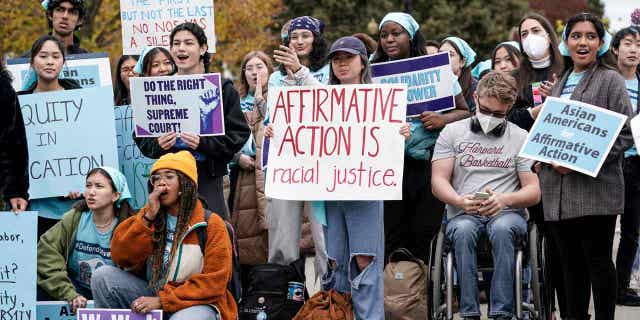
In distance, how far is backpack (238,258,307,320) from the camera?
23.9 ft

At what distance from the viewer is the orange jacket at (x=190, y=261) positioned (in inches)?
252

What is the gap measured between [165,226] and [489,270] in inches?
77.4

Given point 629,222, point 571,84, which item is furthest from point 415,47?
point 629,222

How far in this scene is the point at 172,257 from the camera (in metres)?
6.53

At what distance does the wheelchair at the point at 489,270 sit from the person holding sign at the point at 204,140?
4.72 ft

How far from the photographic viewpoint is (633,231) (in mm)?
8844

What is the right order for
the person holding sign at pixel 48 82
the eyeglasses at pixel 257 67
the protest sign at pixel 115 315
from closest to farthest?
1. the protest sign at pixel 115 315
2. the person holding sign at pixel 48 82
3. the eyeglasses at pixel 257 67

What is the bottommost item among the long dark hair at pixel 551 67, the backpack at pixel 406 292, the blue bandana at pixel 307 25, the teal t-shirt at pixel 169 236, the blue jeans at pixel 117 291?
the backpack at pixel 406 292

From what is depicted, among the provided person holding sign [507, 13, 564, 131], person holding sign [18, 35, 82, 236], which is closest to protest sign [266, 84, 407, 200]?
person holding sign [507, 13, 564, 131]

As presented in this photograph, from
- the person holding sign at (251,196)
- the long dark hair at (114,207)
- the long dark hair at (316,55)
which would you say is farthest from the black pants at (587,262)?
the long dark hair at (114,207)

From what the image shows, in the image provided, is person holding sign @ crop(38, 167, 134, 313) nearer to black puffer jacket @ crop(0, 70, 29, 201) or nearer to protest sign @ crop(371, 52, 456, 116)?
black puffer jacket @ crop(0, 70, 29, 201)

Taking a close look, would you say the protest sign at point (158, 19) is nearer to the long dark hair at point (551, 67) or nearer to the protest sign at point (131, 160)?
the protest sign at point (131, 160)

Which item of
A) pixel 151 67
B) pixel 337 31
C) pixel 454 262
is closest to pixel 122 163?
pixel 151 67

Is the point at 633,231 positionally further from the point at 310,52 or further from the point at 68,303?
the point at 68,303
